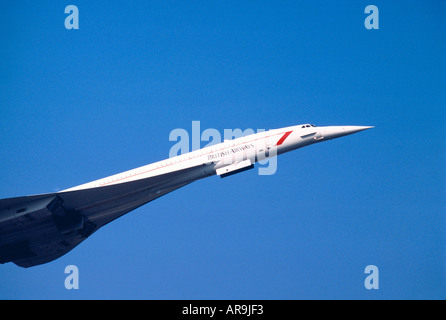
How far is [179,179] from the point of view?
77.0ft

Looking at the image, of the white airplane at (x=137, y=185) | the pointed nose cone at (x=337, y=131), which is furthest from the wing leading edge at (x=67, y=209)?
the pointed nose cone at (x=337, y=131)

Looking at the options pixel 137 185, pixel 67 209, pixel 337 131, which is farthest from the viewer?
pixel 67 209

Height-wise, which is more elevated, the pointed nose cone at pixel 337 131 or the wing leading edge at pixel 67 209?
the pointed nose cone at pixel 337 131

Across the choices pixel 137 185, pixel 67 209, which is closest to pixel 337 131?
pixel 137 185

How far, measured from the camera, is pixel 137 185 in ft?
77.6

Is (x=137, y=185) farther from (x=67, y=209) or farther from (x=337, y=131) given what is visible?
(x=337, y=131)

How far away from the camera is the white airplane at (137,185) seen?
75.9ft

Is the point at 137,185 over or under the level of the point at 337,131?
under

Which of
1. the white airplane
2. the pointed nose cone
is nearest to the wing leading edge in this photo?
the white airplane

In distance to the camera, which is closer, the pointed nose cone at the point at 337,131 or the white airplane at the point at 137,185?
the white airplane at the point at 137,185

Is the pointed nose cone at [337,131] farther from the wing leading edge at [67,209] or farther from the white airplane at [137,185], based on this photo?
the wing leading edge at [67,209]
